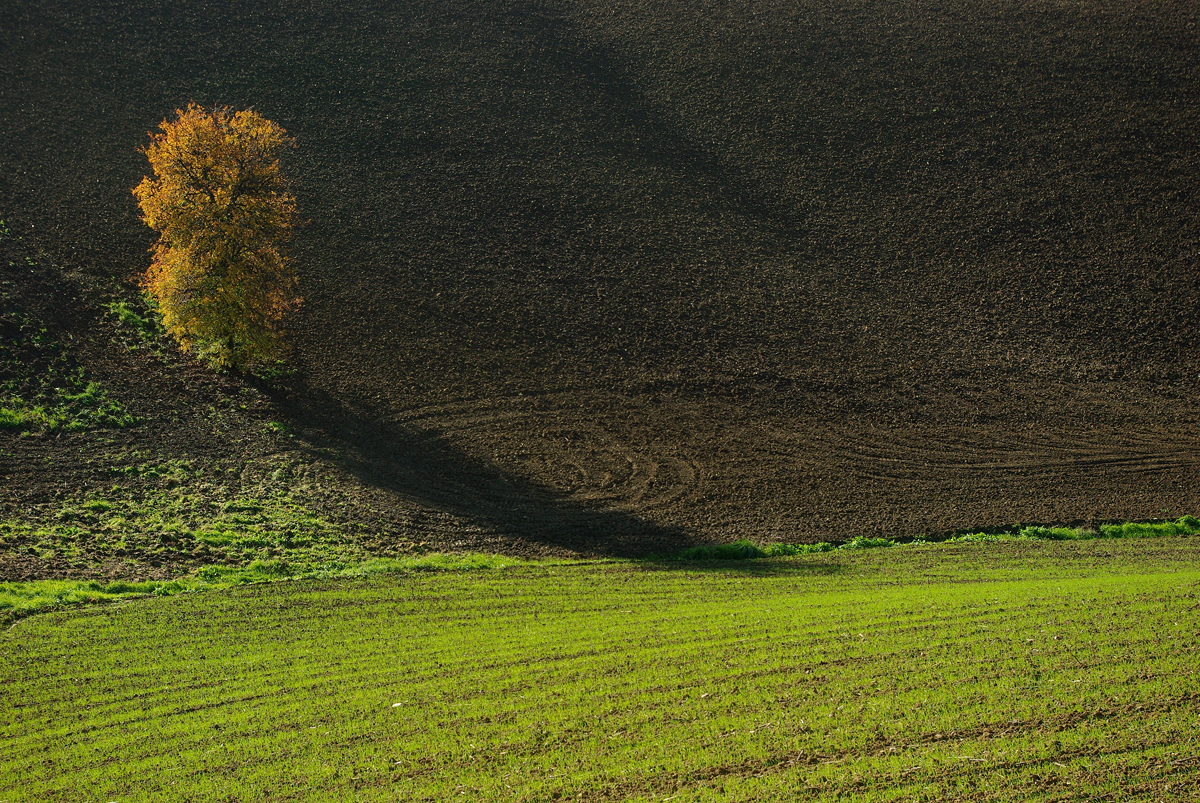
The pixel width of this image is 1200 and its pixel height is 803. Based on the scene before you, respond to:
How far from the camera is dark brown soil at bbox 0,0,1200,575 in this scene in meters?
25.2

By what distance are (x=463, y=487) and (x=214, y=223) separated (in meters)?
11.7

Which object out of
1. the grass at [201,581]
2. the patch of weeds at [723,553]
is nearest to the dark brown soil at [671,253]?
the patch of weeds at [723,553]

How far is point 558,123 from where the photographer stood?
4438 cm

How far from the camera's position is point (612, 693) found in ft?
42.4

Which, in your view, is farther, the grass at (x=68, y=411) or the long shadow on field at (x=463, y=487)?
the grass at (x=68, y=411)

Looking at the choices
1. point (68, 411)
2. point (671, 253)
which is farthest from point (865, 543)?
point (68, 411)

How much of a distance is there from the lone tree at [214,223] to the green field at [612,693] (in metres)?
11.9

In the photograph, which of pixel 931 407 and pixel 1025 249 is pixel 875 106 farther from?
pixel 931 407

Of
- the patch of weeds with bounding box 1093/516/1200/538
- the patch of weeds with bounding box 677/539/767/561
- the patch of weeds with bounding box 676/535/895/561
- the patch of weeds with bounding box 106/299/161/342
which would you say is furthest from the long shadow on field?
the patch of weeds with bounding box 1093/516/1200/538

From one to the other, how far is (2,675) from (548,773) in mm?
9562

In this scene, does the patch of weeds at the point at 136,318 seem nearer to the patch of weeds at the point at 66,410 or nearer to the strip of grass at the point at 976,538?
the patch of weeds at the point at 66,410

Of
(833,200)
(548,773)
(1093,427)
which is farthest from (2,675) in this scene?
(833,200)

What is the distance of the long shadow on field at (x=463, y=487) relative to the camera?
2233cm

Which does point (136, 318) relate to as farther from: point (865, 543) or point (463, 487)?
point (865, 543)
